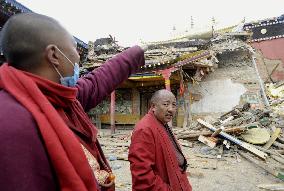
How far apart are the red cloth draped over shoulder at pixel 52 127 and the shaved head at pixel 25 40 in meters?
0.06

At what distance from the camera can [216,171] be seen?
330 inches

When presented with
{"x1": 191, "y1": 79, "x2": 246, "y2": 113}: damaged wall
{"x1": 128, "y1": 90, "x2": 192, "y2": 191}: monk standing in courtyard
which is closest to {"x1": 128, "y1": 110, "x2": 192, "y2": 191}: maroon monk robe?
{"x1": 128, "y1": 90, "x2": 192, "y2": 191}: monk standing in courtyard

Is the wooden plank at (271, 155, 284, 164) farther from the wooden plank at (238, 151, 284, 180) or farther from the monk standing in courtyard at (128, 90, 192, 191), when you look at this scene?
the monk standing in courtyard at (128, 90, 192, 191)

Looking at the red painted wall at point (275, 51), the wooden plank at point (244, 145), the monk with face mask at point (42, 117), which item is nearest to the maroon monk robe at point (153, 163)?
the monk with face mask at point (42, 117)

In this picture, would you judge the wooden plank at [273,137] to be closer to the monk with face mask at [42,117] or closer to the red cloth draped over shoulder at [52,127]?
the monk with face mask at [42,117]

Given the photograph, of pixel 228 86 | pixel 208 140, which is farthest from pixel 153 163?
pixel 228 86

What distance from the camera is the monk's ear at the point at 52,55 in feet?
4.17

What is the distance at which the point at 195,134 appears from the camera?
1159cm

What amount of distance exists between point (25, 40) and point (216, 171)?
26.2 feet

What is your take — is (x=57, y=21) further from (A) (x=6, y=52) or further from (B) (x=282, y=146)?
(B) (x=282, y=146)

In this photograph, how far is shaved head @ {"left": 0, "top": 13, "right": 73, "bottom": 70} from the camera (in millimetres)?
1222

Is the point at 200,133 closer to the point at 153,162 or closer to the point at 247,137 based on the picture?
the point at 247,137

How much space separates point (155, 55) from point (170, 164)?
12.8 m

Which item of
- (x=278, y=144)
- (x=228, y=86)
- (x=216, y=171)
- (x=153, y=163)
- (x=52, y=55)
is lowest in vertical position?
(x=216, y=171)
